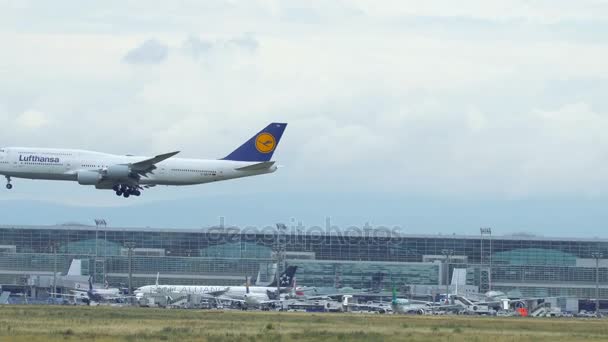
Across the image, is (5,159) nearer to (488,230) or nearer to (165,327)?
(165,327)

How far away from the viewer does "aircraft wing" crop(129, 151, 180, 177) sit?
334 feet

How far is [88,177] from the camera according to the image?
101625 mm

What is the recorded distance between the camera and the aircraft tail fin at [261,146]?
A: 354 ft

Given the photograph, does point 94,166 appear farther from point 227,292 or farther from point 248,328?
point 227,292

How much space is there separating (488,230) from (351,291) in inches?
1239

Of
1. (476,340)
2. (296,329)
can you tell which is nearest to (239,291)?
(296,329)

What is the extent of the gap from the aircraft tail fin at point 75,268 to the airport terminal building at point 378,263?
3827 millimetres

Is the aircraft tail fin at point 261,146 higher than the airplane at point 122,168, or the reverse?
the aircraft tail fin at point 261,146

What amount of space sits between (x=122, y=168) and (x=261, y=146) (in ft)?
45.2

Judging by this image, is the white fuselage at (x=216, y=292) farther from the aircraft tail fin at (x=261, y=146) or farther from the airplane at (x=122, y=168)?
the airplane at (x=122, y=168)

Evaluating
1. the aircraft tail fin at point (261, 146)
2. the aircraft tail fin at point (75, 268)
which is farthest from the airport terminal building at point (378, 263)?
the aircraft tail fin at point (261, 146)

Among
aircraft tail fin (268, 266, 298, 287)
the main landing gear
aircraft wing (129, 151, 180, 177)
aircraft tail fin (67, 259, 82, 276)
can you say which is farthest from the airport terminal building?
aircraft wing (129, 151, 180, 177)

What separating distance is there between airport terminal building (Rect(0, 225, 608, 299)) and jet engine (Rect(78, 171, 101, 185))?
84.1 m

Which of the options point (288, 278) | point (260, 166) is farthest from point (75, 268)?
point (260, 166)
